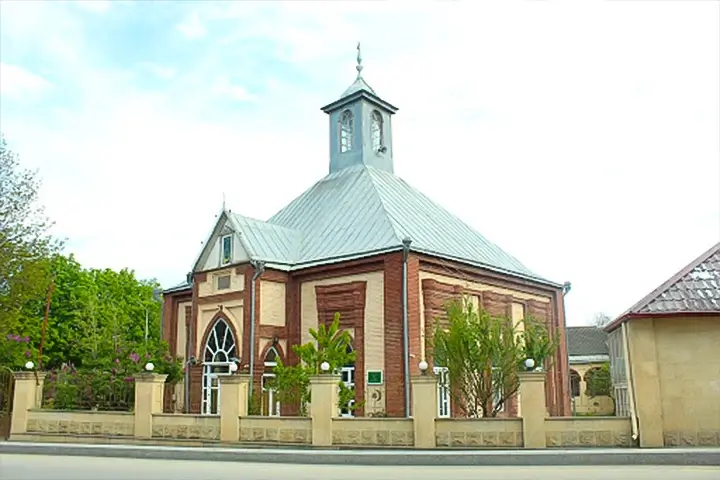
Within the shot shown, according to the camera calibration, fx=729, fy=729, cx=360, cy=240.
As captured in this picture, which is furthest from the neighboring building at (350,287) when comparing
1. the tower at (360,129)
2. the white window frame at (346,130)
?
the white window frame at (346,130)

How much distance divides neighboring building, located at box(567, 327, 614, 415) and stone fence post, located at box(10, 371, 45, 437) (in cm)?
2660

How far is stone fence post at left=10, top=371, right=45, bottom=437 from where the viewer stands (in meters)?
20.0

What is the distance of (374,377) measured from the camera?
809 inches

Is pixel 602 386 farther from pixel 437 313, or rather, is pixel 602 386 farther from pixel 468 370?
pixel 468 370

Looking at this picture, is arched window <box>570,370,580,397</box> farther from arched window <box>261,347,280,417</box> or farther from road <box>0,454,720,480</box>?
road <box>0,454,720,480</box>

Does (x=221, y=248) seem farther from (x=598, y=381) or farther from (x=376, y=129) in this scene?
(x=598, y=381)

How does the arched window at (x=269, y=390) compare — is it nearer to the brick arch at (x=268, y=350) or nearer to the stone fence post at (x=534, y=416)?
the brick arch at (x=268, y=350)

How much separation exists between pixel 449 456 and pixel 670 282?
6.58 meters

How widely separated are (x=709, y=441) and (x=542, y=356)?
13.8 ft

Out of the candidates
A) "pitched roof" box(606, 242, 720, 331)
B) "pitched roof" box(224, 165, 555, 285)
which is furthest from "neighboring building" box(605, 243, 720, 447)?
"pitched roof" box(224, 165, 555, 285)

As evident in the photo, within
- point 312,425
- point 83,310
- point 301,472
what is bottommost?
point 301,472

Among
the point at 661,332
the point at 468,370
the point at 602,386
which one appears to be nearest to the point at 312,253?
the point at 468,370

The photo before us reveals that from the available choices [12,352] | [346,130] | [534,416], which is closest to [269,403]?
[534,416]

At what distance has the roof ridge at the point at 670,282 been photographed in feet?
52.5
